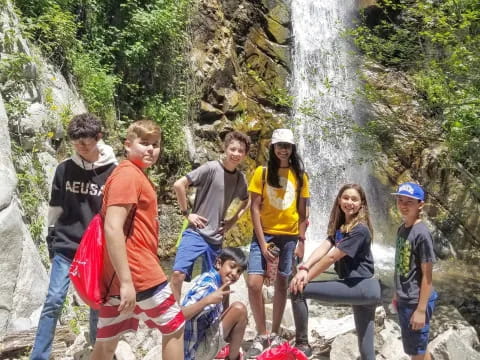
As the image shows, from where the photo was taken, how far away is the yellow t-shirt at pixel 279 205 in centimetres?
396

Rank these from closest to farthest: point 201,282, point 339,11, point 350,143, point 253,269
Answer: point 201,282 < point 253,269 < point 350,143 < point 339,11

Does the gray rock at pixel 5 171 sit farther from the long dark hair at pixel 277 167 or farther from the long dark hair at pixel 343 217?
the long dark hair at pixel 343 217

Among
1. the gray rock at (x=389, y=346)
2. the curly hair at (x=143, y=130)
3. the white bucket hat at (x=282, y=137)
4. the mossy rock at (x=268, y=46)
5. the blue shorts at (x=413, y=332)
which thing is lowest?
the gray rock at (x=389, y=346)

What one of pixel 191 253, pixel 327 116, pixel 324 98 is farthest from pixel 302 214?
pixel 324 98

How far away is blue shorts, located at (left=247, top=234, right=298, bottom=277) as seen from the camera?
389 centimetres

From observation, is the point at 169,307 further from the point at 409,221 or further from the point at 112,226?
the point at 409,221

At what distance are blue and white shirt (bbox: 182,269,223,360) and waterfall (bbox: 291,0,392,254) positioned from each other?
8735 millimetres

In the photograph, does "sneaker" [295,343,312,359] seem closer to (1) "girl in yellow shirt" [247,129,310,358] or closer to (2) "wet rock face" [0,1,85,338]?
(1) "girl in yellow shirt" [247,129,310,358]

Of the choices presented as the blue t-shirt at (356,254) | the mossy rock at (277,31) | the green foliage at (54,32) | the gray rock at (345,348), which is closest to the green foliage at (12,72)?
the green foliage at (54,32)

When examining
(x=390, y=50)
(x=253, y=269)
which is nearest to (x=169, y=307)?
(x=253, y=269)

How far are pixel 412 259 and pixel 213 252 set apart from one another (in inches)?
62.6

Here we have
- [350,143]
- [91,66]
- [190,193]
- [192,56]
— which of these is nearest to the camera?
[91,66]

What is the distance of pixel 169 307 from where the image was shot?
261 cm

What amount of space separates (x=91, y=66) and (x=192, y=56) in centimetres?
310
